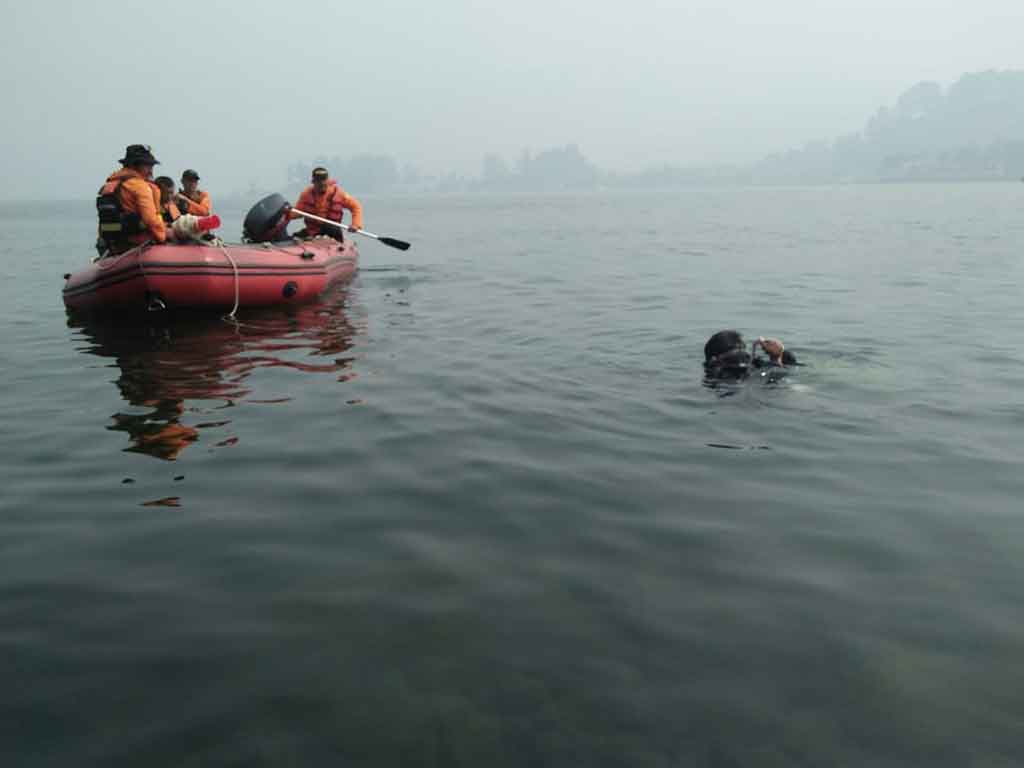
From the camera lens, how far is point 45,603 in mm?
3477

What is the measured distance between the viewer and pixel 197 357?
28.1 ft

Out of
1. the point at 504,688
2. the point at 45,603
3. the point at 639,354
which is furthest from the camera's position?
the point at 639,354

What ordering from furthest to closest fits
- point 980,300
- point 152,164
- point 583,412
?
point 980,300 < point 152,164 < point 583,412

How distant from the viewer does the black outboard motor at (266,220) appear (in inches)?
497

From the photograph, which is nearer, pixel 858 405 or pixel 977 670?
pixel 977 670

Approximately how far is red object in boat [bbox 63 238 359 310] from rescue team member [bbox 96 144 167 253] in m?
0.30

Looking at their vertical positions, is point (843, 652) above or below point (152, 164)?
below

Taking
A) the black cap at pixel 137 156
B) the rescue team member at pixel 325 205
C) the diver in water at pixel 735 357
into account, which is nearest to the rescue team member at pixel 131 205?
the black cap at pixel 137 156

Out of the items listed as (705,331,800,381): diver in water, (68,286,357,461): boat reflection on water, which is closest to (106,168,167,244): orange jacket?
(68,286,357,461): boat reflection on water

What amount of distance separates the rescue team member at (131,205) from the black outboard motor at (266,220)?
219cm

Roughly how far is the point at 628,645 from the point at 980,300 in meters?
12.1

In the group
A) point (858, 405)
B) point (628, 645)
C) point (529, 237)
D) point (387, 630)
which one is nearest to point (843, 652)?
point (628, 645)

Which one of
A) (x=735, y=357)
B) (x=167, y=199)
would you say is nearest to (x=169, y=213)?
(x=167, y=199)

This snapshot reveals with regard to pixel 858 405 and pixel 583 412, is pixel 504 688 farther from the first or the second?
pixel 858 405
